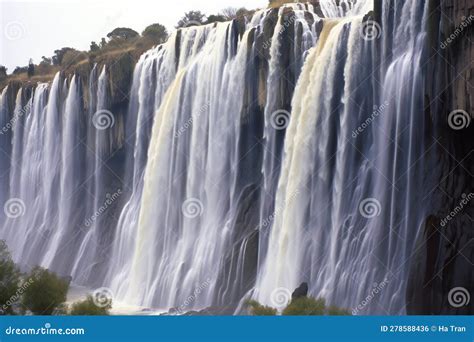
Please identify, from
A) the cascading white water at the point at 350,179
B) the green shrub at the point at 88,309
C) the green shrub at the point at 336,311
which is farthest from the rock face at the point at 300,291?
the green shrub at the point at 88,309

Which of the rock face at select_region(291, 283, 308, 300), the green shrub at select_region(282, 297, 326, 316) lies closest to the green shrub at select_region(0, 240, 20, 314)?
the rock face at select_region(291, 283, 308, 300)

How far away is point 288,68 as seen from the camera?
3866 centimetres

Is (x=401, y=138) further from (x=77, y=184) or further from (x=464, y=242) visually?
(x=77, y=184)

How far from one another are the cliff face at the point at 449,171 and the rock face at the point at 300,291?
3752 millimetres

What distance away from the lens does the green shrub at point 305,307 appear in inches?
1179

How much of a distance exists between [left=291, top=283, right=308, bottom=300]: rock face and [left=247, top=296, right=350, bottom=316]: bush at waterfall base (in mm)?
1045

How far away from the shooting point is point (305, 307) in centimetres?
3059

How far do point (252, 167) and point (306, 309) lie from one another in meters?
10.5

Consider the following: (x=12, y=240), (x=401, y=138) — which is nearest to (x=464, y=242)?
(x=401, y=138)

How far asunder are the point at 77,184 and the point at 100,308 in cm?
2010

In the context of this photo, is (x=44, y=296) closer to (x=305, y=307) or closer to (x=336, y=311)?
(x=305, y=307)

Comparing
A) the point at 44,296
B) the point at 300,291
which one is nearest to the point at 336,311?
the point at 300,291

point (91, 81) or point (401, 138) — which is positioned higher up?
point (91, 81)

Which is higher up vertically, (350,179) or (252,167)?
(252,167)
